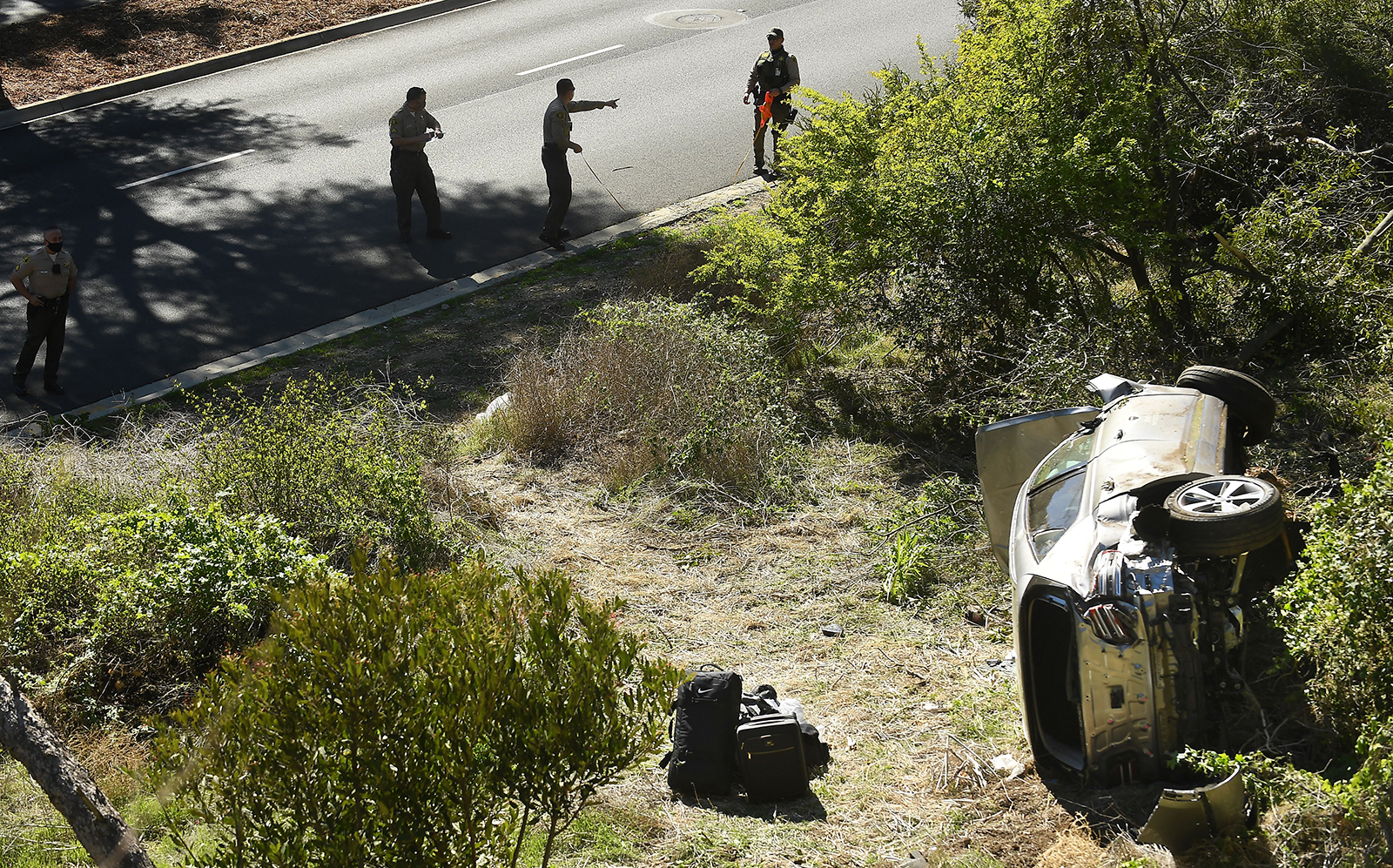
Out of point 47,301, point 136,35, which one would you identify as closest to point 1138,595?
point 47,301

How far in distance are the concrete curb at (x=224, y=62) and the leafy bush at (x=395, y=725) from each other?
629 inches

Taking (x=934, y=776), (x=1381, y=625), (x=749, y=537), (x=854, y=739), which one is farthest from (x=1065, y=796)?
(x=749, y=537)

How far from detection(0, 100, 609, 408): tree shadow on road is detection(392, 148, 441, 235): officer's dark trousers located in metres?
0.28

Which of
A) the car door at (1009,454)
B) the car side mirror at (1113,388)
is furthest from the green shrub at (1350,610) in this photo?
the car door at (1009,454)

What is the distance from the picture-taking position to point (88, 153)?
1480 cm

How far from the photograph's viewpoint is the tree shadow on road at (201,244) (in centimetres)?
1062

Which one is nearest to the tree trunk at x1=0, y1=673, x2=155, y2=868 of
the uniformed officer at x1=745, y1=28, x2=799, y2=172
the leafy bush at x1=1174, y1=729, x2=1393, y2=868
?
the leafy bush at x1=1174, y1=729, x2=1393, y2=868

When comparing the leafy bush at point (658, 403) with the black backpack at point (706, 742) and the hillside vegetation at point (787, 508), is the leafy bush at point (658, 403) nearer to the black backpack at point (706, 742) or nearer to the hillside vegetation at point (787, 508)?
the hillside vegetation at point (787, 508)

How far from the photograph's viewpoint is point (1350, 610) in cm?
415

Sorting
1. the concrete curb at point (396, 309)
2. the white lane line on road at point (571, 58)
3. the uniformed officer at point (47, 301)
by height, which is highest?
the white lane line on road at point (571, 58)

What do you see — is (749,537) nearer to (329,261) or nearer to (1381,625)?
(1381,625)

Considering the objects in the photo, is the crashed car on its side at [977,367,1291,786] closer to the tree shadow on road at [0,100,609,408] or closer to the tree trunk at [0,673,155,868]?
the tree trunk at [0,673,155,868]

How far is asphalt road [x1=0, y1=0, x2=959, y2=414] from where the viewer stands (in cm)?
1113

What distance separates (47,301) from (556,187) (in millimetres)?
5189
